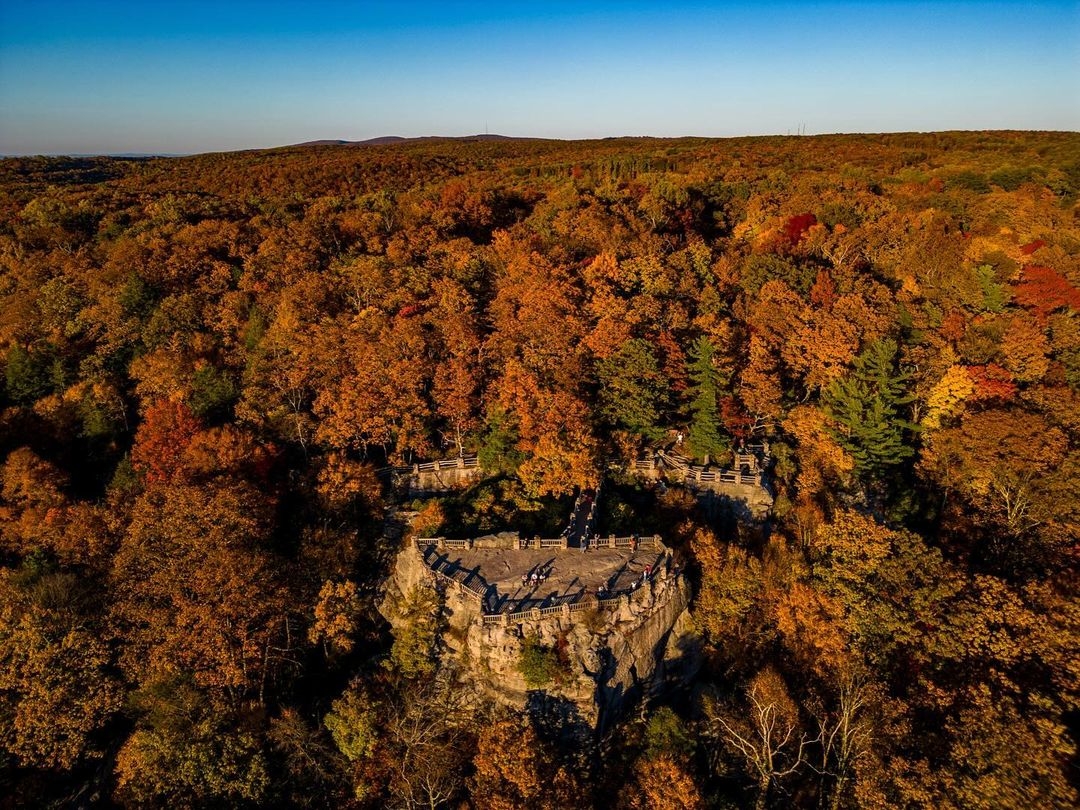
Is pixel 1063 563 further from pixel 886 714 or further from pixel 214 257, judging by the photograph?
pixel 214 257

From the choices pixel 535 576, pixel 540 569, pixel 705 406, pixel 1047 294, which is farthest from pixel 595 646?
pixel 1047 294

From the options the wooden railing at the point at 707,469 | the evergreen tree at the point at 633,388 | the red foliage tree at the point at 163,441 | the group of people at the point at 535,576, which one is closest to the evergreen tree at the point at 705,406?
the wooden railing at the point at 707,469

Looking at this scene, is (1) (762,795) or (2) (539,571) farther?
(2) (539,571)

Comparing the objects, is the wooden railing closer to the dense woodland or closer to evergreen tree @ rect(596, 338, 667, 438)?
the dense woodland

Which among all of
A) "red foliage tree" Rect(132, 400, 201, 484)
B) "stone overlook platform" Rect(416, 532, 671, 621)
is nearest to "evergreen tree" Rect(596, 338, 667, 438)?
"stone overlook platform" Rect(416, 532, 671, 621)

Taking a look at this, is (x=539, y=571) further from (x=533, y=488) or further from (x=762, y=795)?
(x=762, y=795)

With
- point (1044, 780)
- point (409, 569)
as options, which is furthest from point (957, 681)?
point (409, 569)
